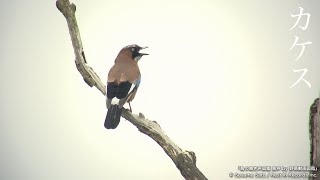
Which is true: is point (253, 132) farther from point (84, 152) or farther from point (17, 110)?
point (17, 110)

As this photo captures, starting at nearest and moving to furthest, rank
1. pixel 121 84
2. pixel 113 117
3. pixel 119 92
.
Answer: pixel 113 117, pixel 119 92, pixel 121 84

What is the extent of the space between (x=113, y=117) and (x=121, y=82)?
31.4 inches

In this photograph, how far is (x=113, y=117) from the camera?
24.1 ft

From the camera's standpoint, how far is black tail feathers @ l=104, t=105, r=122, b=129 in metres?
7.19

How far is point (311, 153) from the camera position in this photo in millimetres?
4500

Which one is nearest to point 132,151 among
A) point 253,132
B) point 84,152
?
point 84,152

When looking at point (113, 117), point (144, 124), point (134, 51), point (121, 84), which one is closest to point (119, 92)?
point (121, 84)

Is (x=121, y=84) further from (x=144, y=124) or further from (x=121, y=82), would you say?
(x=144, y=124)

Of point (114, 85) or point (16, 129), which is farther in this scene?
point (16, 129)

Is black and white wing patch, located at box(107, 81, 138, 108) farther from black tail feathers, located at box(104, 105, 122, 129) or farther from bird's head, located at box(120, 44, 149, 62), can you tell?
bird's head, located at box(120, 44, 149, 62)

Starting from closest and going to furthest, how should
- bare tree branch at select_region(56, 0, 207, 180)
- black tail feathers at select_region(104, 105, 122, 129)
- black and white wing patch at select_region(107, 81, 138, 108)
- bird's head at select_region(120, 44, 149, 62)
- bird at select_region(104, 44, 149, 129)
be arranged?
bare tree branch at select_region(56, 0, 207, 180)
black tail feathers at select_region(104, 105, 122, 129)
bird at select_region(104, 44, 149, 129)
black and white wing patch at select_region(107, 81, 138, 108)
bird's head at select_region(120, 44, 149, 62)

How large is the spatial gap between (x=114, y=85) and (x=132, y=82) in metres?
0.41

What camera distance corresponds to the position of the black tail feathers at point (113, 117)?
7.19 meters

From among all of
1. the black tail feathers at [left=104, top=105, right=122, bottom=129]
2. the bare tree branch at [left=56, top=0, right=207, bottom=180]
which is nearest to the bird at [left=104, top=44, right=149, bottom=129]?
the black tail feathers at [left=104, top=105, right=122, bottom=129]
